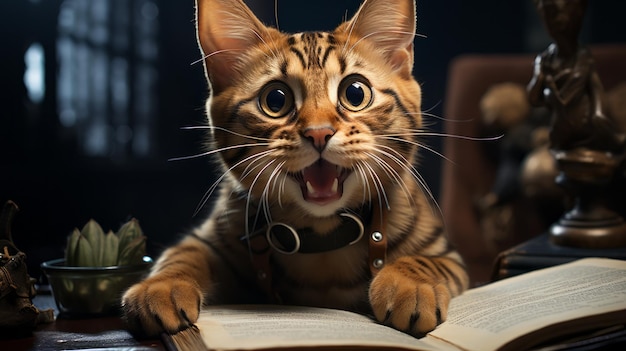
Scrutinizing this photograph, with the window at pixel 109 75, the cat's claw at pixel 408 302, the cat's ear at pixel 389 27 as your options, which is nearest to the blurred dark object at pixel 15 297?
the cat's claw at pixel 408 302

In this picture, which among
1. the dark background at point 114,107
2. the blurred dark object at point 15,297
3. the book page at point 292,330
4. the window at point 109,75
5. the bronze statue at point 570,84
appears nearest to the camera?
the book page at point 292,330

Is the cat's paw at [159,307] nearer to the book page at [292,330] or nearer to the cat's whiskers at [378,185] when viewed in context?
the book page at [292,330]

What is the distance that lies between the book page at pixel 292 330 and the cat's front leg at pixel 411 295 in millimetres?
22

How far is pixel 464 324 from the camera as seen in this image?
2.45ft

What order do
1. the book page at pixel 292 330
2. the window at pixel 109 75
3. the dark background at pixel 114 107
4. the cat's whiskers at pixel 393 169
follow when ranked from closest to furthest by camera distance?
the book page at pixel 292 330 < the cat's whiskers at pixel 393 169 < the dark background at pixel 114 107 < the window at pixel 109 75

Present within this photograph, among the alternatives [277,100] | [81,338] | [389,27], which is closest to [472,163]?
[389,27]

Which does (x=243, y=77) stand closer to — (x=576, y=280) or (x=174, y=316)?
(x=174, y=316)

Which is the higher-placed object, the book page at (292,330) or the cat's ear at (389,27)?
the cat's ear at (389,27)

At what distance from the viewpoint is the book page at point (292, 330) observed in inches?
24.6

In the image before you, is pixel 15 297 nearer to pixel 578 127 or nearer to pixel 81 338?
pixel 81 338

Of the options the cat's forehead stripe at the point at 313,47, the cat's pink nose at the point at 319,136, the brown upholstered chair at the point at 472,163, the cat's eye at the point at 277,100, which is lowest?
the brown upholstered chair at the point at 472,163

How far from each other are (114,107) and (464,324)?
4.40 ft

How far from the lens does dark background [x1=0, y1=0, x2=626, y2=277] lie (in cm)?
165

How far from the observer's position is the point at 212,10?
885 mm
